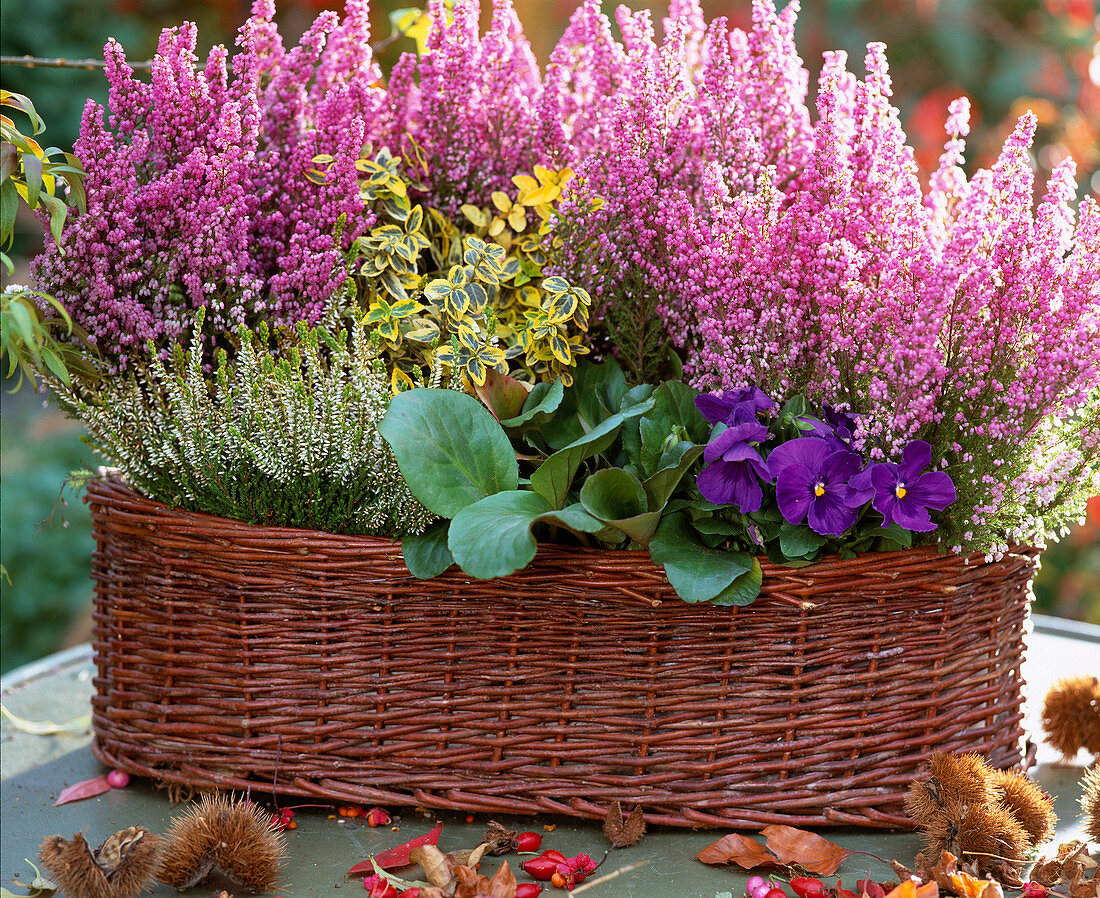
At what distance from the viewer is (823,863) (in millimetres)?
978

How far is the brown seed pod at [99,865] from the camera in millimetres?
886

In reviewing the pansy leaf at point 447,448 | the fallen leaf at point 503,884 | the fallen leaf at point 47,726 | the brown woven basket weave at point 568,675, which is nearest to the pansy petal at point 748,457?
the brown woven basket weave at point 568,675

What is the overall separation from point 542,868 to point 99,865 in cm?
42

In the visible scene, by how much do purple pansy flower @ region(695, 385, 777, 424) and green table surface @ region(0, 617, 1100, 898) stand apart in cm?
46

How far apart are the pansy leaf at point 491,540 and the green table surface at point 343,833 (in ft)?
1.10

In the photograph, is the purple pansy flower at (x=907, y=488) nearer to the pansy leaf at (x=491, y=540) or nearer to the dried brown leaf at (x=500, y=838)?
the pansy leaf at (x=491, y=540)

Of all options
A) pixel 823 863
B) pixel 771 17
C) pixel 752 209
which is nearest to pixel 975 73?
pixel 771 17

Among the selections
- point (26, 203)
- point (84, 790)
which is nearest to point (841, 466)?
point (26, 203)

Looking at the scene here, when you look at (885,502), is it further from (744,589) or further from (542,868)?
(542,868)

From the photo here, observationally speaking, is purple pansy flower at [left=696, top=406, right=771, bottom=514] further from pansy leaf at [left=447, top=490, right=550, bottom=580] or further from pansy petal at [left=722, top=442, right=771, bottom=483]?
pansy leaf at [left=447, top=490, right=550, bottom=580]

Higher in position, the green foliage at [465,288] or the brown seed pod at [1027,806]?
the green foliage at [465,288]

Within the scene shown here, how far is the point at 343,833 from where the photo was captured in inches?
42.1

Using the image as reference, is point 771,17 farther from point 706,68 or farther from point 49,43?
point 49,43

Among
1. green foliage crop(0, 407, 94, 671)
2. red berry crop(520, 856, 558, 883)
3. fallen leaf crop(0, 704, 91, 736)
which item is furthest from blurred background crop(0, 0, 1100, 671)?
red berry crop(520, 856, 558, 883)
